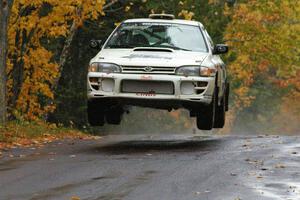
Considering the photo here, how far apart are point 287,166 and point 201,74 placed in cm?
297

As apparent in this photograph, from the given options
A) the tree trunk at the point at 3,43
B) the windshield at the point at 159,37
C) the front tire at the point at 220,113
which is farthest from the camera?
the front tire at the point at 220,113

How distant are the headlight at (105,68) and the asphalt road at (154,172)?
1.24m

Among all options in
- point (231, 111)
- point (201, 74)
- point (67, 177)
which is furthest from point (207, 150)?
point (231, 111)

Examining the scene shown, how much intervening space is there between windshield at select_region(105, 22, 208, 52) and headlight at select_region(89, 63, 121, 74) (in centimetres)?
100

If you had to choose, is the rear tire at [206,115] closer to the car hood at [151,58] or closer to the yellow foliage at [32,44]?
the car hood at [151,58]

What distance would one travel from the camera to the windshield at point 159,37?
44.0 ft

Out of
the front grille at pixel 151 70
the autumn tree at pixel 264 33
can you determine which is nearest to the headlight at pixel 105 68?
the front grille at pixel 151 70

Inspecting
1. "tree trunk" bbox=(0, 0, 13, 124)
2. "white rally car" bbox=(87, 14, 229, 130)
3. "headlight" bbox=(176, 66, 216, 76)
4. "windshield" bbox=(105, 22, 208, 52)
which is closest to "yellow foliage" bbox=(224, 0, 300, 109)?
"tree trunk" bbox=(0, 0, 13, 124)

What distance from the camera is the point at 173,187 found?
8.07 metres

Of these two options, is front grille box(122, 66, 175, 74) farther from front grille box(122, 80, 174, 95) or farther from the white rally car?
front grille box(122, 80, 174, 95)

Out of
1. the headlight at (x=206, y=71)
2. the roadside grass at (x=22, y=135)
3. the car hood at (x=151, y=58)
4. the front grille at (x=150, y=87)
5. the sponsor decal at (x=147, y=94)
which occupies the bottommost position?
the roadside grass at (x=22, y=135)

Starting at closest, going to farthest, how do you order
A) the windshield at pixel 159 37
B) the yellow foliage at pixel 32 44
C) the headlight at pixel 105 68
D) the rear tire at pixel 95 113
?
1. the headlight at pixel 105 68
2. the rear tire at pixel 95 113
3. the windshield at pixel 159 37
4. the yellow foliage at pixel 32 44

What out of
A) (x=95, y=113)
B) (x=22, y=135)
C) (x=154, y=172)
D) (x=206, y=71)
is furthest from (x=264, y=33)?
(x=154, y=172)

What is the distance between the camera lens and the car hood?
12203 mm
